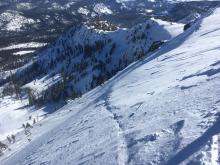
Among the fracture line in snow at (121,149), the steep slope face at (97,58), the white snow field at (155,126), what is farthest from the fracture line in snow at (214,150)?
the steep slope face at (97,58)

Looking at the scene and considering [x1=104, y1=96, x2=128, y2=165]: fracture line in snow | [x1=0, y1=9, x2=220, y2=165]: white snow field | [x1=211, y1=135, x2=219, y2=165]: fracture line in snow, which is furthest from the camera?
[x1=104, y1=96, x2=128, y2=165]: fracture line in snow

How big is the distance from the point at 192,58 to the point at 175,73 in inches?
120

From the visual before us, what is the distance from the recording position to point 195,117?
48.6ft

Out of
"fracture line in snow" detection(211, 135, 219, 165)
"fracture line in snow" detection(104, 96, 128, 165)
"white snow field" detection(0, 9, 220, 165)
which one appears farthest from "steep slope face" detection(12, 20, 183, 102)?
"fracture line in snow" detection(211, 135, 219, 165)

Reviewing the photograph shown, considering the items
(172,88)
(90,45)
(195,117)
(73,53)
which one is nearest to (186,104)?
(195,117)

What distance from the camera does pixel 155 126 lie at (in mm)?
15898

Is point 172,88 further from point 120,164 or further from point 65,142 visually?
point 120,164

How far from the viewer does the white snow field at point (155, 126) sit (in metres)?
13.2

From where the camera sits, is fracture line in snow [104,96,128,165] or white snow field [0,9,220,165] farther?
fracture line in snow [104,96,128,165]

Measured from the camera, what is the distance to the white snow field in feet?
43.2

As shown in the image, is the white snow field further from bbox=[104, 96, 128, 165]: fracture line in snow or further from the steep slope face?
the steep slope face

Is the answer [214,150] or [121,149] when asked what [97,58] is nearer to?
[121,149]

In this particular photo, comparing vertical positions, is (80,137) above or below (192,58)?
below

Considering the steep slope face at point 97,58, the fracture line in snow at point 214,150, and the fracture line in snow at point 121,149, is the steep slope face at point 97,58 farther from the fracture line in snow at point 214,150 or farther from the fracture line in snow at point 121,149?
the fracture line in snow at point 214,150
